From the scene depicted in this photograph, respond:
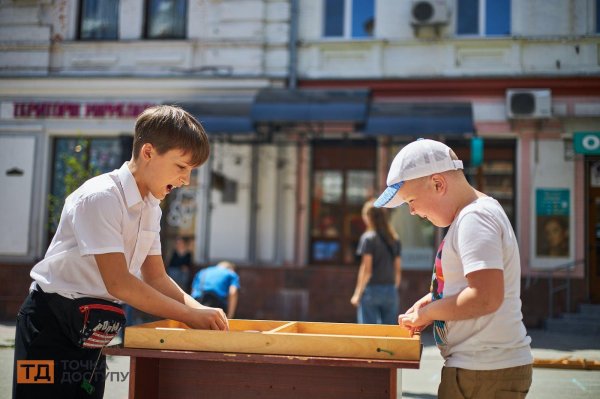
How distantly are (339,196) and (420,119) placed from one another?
2.41 m

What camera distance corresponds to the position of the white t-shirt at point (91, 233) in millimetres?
2521

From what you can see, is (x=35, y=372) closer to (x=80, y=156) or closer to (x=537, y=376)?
(x=537, y=376)

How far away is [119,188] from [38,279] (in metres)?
0.46

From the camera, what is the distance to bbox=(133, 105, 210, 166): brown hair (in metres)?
2.64

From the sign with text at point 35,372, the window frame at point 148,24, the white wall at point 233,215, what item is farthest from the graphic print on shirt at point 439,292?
the window frame at point 148,24

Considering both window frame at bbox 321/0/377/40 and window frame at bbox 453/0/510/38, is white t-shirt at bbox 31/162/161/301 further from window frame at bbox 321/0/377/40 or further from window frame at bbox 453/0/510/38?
window frame at bbox 453/0/510/38

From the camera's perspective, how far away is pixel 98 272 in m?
2.61

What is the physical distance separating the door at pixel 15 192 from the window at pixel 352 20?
6845 millimetres

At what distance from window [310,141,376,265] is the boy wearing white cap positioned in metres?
11.3

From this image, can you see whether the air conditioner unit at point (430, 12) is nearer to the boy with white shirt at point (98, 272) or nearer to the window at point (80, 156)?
the window at point (80, 156)

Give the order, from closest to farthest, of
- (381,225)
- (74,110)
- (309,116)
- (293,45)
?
(381,225)
(309,116)
(293,45)
(74,110)

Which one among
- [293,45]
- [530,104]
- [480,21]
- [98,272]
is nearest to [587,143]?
[530,104]

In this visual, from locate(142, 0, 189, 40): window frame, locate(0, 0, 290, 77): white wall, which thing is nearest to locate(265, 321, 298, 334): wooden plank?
locate(0, 0, 290, 77): white wall

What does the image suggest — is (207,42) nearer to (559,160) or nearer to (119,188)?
(559,160)
